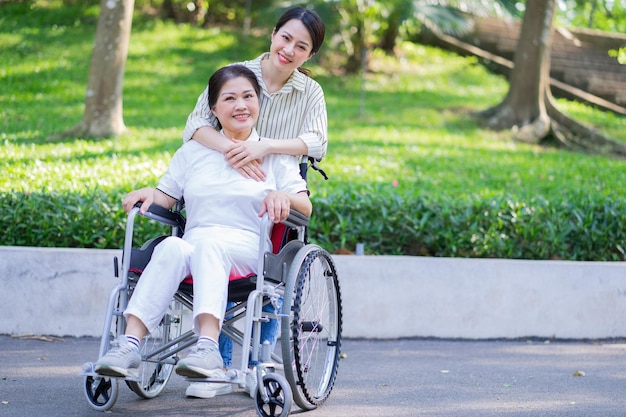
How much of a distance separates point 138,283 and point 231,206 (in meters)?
0.54

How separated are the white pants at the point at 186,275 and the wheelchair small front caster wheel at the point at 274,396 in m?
0.32

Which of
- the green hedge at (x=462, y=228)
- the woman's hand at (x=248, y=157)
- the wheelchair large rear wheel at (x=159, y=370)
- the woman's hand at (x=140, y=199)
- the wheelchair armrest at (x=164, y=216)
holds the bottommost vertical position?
the wheelchair large rear wheel at (x=159, y=370)

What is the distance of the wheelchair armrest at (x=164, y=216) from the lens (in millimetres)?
3570

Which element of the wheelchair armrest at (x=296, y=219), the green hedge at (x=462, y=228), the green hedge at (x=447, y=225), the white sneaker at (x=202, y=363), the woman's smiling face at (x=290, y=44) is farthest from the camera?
the green hedge at (x=462, y=228)

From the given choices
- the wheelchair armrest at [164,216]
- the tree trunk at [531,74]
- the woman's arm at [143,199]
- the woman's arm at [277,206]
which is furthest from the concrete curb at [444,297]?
the tree trunk at [531,74]

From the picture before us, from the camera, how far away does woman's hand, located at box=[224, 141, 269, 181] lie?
3660mm

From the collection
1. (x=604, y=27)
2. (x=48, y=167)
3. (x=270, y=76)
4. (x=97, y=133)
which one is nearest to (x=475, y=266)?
(x=270, y=76)

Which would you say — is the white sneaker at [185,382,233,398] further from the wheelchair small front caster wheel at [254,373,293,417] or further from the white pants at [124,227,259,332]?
the white pants at [124,227,259,332]

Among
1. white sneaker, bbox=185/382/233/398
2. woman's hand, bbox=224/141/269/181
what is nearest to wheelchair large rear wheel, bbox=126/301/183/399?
white sneaker, bbox=185/382/233/398

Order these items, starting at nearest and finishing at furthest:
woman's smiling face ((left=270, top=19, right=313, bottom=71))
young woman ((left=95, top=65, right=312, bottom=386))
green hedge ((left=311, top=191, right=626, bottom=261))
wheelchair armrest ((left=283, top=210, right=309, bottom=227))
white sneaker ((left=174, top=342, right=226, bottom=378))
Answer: white sneaker ((left=174, top=342, right=226, bottom=378))
young woman ((left=95, top=65, right=312, bottom=386))
wheelchair armrest ((left=283, top=210, right=309, bottom=227))
woman's smiling face ((left=270, top=19, right=313, bottom=71))
green hedge ((left=311, top=191, right=626, bottom=261))

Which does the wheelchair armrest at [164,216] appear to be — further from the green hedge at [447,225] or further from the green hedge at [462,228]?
the green hedge at [462,228]

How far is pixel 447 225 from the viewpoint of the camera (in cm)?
580

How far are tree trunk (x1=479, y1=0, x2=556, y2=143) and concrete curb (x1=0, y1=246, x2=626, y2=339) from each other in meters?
5.94

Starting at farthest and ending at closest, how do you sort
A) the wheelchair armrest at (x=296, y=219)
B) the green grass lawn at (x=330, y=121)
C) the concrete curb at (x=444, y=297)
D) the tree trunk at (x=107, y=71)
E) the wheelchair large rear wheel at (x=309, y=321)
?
the tree trunk at (x=107, y=71)
the green grass lawn at (x=330, y=121)
the concrete curb at (x=444, y=297)
the wheelchair armrest at (x=296, y=219)
the wheelchair large rear wheel at (x=309, y=321)
